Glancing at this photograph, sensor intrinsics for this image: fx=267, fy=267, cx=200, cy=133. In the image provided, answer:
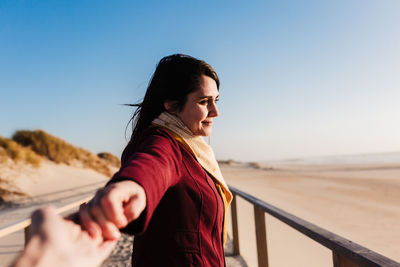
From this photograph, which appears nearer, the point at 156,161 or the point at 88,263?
the point at 88,263

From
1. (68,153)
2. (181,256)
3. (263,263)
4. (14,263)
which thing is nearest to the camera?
(14,263)

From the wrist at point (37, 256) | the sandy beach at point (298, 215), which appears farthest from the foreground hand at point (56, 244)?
the sandy beach at point (298, 215)

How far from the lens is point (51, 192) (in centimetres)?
1175

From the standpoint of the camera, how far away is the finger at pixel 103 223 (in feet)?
1.57

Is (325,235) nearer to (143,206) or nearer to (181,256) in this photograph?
(181,256)

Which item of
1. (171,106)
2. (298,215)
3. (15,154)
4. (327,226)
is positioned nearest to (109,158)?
(15,154)

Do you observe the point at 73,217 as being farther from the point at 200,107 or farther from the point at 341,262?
the point at 341,262

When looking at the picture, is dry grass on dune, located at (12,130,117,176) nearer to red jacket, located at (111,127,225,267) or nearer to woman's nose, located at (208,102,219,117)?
woman's nose, located at (208,102,219,117)

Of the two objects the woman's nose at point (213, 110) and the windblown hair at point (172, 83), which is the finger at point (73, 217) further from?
the woman's nose at point (213, 110)

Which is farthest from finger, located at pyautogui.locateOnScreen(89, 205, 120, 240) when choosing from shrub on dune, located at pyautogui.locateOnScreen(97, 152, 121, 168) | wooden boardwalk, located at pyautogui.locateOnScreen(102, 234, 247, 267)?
shrub on dune, located at pyautogui.locateOnScreen(97, 152, 121, 168)

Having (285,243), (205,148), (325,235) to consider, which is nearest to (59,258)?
(205,148)

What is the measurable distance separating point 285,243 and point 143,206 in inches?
226

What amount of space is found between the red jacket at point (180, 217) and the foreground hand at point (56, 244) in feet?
1.40

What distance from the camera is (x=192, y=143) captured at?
49.3 inches
